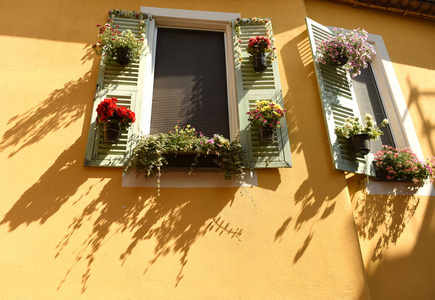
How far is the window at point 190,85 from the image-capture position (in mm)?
3602

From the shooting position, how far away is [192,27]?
4.67 metres

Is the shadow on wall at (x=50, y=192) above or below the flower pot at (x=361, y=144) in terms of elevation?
below

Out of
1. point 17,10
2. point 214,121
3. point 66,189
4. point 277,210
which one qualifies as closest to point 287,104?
point 214,121

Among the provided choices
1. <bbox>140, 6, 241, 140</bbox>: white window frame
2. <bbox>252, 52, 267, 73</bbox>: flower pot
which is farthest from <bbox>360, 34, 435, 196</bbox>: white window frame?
<bbox>140, 6, 241, 140</bbox>: white window frame

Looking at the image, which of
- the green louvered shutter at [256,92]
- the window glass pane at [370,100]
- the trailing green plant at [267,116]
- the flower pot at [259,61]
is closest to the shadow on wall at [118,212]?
the green louvered shutter at [256,92]

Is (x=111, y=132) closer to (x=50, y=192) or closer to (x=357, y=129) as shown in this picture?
(x=50, y=192)

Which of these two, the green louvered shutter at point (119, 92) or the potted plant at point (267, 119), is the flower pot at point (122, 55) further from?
the potted plant at point (267, 119)

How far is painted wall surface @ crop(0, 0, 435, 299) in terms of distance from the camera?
2984mm

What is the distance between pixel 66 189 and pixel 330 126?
10.8 ft

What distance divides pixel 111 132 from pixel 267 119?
5.97 ft

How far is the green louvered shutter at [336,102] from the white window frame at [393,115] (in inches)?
16.9

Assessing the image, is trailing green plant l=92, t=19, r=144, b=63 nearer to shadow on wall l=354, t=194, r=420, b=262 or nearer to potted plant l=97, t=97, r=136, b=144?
potted plant l=97, t=97, r=136, b=144

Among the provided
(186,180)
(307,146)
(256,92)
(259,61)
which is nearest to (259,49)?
(259,61)

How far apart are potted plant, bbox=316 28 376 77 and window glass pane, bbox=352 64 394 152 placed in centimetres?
45
